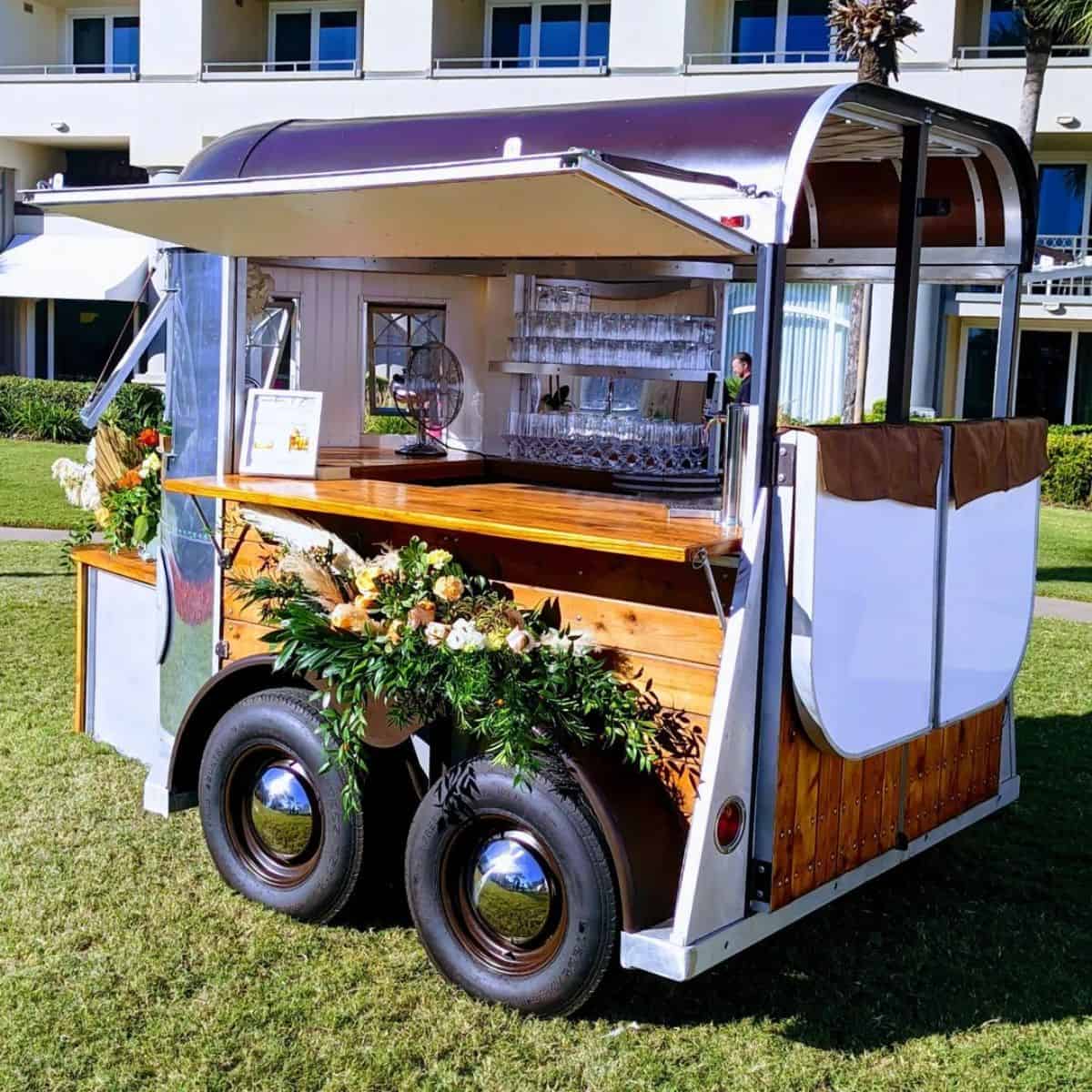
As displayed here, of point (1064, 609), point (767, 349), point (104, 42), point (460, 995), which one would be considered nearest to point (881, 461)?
point (767, 349)

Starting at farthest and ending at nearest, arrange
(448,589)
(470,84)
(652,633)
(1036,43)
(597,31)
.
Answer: (597,31), (470,84), (1036,43), (448,589), (652,633)

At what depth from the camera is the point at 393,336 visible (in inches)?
255

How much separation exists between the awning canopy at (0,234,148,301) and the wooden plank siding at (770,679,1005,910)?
23657 millimetres

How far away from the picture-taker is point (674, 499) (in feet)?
18.3

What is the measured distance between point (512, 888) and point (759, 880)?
2.23 ft

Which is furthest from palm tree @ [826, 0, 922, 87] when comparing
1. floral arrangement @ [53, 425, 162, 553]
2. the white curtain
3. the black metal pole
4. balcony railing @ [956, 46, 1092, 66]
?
the black metal pole

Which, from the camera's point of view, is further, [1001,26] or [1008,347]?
[1001,26]

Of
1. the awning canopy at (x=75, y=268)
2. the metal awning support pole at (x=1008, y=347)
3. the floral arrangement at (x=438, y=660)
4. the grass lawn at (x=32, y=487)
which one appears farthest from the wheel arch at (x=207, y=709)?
the awning canopy at (x=75, y=268)

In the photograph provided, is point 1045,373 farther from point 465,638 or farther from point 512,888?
point 512,888

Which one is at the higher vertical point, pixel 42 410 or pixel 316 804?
pixel 42 410

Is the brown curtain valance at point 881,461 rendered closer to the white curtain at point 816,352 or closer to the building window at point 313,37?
the white curtain at point 816,352

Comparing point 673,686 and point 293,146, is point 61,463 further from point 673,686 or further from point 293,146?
point 673,686

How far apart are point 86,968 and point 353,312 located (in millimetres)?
3097

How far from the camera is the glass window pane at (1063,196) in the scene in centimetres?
2409
